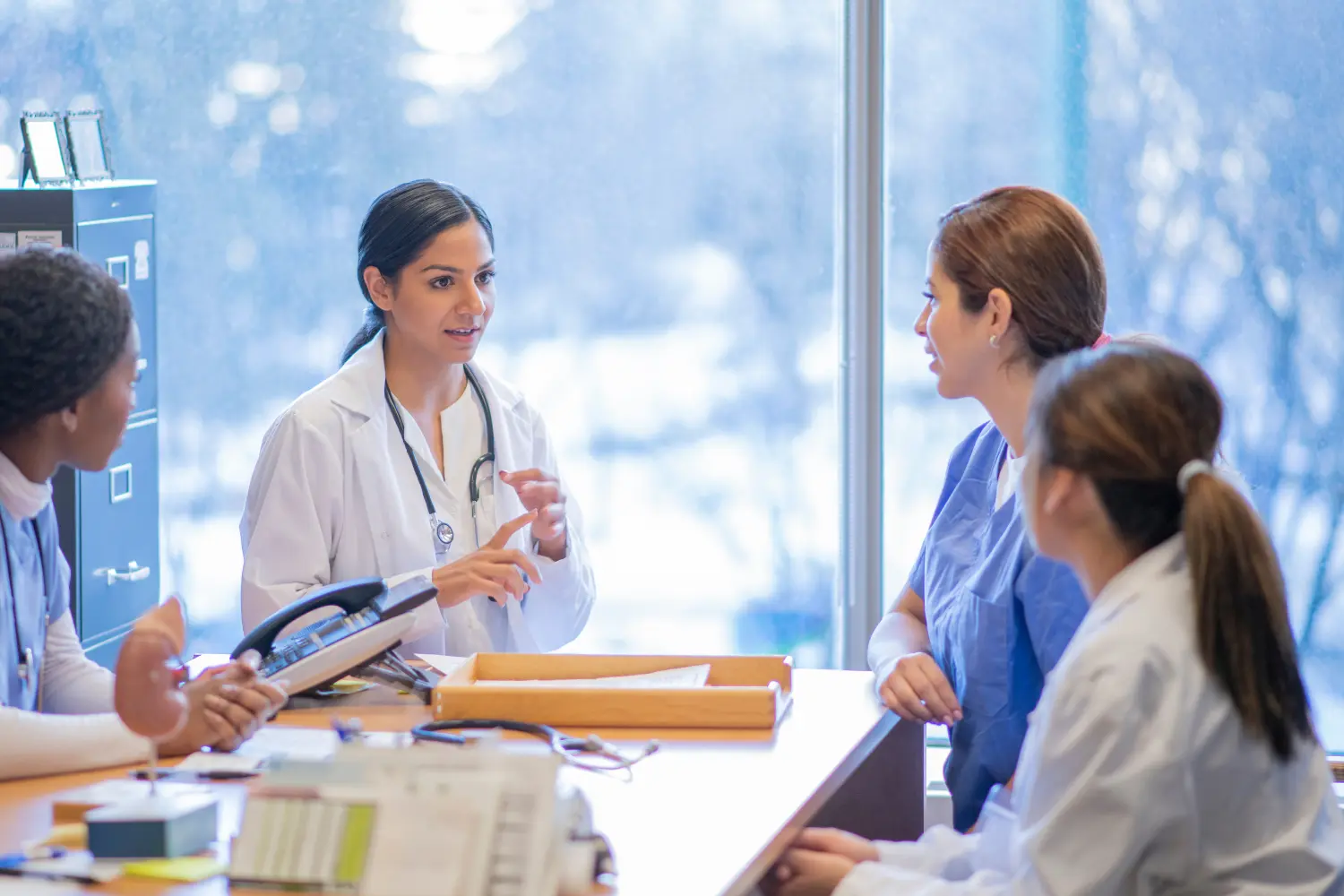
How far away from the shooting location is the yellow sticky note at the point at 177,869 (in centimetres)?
154

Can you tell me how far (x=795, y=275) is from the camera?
3758mm

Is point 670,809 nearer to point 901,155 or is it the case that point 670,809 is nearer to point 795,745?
point 795,745

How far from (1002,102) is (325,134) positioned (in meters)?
1.64

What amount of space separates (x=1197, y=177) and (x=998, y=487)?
5.06ft

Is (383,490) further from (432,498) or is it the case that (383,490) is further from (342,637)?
(342,637)

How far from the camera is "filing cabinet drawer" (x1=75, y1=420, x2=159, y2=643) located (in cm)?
319

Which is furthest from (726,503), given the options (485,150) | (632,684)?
(632,684)

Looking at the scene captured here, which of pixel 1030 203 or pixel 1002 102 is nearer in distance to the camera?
pixel 1030 203

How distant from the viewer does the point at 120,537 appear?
3.31m

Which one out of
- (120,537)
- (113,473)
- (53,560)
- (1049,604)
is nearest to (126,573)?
(120,537)

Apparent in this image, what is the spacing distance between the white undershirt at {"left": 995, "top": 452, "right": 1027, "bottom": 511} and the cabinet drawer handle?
1913 mm

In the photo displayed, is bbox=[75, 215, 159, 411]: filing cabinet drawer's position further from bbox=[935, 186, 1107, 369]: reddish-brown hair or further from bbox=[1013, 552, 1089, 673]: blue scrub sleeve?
bbox=[1013, 552, 1089, 673]: blue scrub sleeve

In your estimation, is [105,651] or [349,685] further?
[105,651]

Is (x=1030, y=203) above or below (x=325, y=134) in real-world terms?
below
